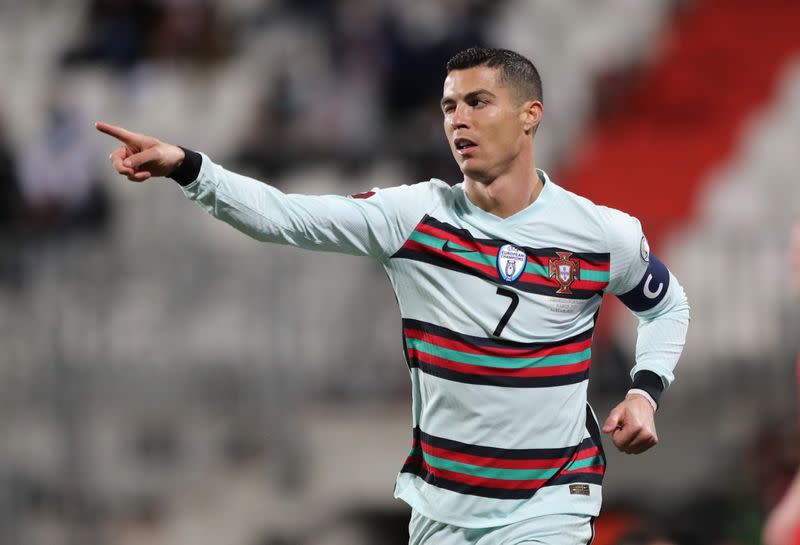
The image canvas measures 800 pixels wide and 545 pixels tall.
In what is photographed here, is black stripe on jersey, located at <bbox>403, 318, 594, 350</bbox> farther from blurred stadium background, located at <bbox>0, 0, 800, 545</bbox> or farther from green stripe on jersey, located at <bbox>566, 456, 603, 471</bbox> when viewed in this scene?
blurred stadium background, located at <bbox>0, 0, 800, 545</bbox>

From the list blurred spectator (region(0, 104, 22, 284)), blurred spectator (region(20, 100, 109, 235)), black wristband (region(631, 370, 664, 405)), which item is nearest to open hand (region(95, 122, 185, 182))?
black wristband (region(631, 370, 664, 405))

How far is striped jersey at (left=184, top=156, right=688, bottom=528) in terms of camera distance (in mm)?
4066

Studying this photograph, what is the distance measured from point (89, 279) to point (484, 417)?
5.03 metres

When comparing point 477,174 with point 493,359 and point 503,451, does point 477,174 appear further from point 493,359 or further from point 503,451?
point 503,451

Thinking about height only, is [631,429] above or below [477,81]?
below

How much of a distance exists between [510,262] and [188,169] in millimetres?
1078

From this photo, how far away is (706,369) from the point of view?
316 inches

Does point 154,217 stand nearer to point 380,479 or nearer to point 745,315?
point 380,479

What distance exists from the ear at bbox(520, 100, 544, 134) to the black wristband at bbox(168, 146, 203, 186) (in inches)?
44.1

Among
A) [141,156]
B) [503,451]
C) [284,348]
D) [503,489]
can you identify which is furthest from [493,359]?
[284,348]

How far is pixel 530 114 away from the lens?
13.9 ft

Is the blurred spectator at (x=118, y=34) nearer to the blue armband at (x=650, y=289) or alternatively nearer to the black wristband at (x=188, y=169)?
the blue armband at (x=650, y=289)

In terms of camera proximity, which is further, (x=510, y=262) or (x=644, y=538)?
(x=644, y=538)

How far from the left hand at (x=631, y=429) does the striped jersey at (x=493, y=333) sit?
0.74ft
